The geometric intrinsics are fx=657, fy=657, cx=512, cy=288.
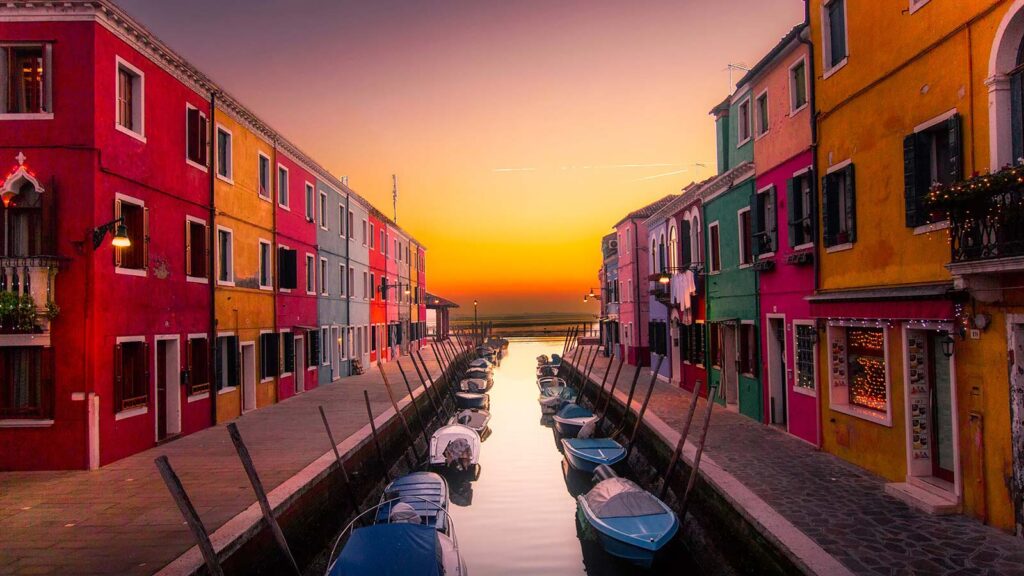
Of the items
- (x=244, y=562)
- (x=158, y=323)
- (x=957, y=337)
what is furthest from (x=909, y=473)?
(x=158, y=323)

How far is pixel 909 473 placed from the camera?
1007 cm

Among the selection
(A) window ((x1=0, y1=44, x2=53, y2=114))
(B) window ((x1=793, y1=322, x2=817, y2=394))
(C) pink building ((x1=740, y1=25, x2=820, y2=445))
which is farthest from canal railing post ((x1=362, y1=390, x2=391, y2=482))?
(B) window ((x1=793, y1=322, x2=817, y2=394))

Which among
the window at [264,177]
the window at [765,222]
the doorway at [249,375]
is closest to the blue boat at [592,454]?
the window at [765,222]

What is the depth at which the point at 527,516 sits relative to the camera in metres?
14.8

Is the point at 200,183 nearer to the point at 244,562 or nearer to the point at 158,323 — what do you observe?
the point at 158,323

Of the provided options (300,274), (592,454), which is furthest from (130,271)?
(300,274)

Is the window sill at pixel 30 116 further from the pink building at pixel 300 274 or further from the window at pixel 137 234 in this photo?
the pink building at pixel 300 274

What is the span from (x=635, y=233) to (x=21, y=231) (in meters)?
25.9

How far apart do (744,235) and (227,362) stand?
14.8 m

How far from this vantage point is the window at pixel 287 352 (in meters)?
23.1

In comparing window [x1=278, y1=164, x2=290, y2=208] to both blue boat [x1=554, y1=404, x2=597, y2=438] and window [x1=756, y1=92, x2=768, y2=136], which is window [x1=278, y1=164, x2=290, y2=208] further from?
window [x1=756, y1=92, x2=768, y2=136]

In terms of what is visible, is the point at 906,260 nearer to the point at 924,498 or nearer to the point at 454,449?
the point at 924,498

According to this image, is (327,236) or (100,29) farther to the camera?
(327,236)

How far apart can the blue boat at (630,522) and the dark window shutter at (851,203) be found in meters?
5.93
